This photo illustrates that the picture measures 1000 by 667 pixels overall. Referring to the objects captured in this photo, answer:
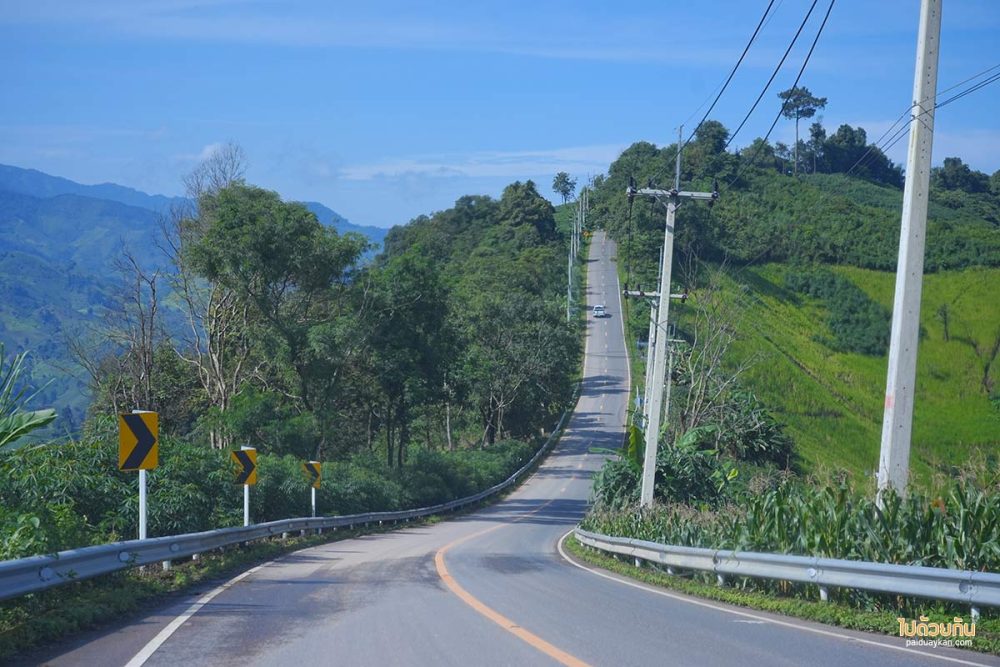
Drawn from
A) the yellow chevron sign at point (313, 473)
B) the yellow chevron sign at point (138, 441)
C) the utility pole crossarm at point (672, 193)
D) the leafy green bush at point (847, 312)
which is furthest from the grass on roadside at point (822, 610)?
the leafy green bush at point (847, 312)

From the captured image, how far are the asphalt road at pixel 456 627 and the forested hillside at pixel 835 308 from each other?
4596 mm

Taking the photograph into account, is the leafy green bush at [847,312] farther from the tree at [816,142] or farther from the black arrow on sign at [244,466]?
the tree at [816,142]

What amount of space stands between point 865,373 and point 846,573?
75.4 ft

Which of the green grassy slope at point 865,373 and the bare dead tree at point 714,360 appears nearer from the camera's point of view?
the green grassy slope at point 865,373

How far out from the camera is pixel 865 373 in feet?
105

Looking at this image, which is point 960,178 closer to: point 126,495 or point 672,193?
point 672,193

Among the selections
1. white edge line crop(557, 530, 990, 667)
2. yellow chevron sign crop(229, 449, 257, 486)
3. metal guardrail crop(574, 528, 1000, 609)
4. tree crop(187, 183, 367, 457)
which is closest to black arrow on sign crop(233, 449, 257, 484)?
yellow chevron sign crop(229, 449, 257, 486)

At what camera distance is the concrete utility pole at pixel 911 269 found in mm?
11484

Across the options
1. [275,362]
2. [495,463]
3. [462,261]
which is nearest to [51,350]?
[462,261]

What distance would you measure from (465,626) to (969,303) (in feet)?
92.5

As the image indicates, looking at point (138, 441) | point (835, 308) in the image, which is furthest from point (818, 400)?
point (138, 441)

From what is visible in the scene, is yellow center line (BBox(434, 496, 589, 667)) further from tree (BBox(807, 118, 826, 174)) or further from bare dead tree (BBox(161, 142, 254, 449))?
tree (BBox(807, 118, 826, 174))

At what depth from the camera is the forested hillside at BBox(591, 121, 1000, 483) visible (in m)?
28.6

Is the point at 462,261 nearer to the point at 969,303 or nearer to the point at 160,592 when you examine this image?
the point at 969,303
